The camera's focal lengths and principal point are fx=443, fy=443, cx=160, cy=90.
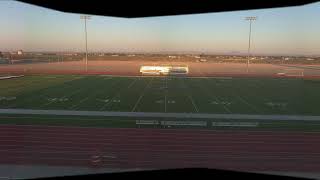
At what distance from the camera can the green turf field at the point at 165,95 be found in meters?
24.6

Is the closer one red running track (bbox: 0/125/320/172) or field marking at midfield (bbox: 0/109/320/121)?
red running track (bbox: 0/125/320/172)

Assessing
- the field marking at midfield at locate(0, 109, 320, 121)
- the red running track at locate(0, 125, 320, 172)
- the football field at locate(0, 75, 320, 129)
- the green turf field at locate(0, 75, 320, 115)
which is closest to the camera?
the red running track at locate(0, 125, 320, 172)

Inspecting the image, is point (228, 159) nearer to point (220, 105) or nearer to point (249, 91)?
point (220, 105)

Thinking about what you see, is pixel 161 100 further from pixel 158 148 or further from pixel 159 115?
pixel 158 148

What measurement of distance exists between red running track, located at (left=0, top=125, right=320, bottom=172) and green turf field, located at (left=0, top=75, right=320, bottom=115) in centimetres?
643

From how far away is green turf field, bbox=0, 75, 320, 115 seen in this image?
24.6m

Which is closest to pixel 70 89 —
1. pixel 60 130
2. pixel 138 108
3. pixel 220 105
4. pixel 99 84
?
pixel 99 84

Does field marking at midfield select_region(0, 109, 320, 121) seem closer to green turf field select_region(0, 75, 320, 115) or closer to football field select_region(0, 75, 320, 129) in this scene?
football field select_region(0, 75, 320, 129)

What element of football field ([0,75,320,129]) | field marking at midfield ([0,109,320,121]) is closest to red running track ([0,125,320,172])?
football field ([0,75,320,129])

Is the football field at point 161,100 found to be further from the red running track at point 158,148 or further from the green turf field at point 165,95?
the red running track at point 158,148

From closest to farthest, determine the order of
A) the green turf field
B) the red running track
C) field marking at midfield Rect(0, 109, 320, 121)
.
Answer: the red running track → field marking at midfield Rect(0, 109, 320, 121) → the green turf field

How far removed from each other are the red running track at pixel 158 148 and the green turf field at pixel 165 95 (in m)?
6.43

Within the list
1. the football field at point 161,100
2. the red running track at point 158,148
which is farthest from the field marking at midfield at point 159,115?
the red running track at point 158,148

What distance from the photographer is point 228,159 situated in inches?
547
